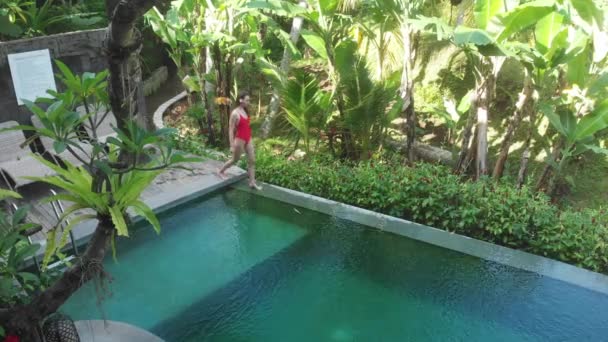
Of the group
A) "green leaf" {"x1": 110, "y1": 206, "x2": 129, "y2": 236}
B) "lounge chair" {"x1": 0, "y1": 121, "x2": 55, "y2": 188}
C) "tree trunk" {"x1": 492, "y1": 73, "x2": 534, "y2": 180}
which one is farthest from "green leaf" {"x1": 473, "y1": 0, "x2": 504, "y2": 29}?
"lounge chair" {"x1": 0, "y1": 121, "x2": 55, "y2": 188}

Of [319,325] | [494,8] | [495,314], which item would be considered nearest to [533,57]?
[494,8]

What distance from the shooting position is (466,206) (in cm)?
613

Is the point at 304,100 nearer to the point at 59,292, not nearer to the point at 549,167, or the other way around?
the point at 549,167

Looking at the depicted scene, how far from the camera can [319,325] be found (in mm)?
4633

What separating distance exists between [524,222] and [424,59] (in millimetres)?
5400

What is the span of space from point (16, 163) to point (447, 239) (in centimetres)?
558

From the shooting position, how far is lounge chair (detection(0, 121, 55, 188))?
20.1ft

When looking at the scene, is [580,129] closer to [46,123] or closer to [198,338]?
[198,338]

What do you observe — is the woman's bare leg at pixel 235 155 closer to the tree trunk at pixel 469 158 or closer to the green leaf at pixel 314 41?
the green leaf at pixel 314 41

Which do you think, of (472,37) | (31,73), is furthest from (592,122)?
(31,73)

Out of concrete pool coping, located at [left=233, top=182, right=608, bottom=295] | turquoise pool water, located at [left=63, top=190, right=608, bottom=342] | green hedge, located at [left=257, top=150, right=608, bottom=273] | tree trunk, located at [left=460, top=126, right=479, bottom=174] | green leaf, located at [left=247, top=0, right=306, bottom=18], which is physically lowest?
turquoise pool water, located at [left=63, top=190, right=608, bottom=342]

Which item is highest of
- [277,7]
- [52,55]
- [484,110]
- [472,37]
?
[277,7]

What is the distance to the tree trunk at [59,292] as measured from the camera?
124 inches

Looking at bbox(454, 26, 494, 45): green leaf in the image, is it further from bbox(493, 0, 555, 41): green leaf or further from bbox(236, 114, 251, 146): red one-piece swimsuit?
bbox(236, 114, 251, 146): red one-piece swimsuit
